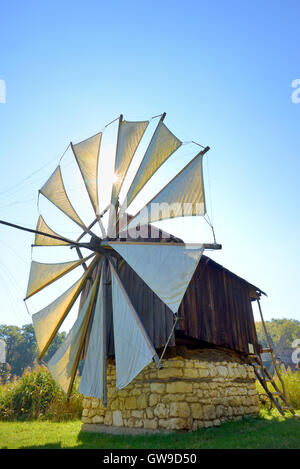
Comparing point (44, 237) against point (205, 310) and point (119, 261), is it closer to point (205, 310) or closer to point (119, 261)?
point (119, 261)

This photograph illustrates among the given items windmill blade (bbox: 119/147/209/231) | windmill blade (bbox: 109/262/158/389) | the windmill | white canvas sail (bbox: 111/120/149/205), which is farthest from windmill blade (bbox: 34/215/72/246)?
windmill blade (bbox: 109/262/158/389)

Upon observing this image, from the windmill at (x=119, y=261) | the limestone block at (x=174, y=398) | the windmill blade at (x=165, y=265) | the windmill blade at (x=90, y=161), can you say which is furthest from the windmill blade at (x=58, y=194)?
the limestone block at (x=174, y=398)

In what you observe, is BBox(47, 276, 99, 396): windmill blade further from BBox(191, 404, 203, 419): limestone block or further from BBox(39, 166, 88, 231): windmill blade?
BBox(191, 404, 203, 419): limestone block

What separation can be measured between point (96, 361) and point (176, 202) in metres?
4.72

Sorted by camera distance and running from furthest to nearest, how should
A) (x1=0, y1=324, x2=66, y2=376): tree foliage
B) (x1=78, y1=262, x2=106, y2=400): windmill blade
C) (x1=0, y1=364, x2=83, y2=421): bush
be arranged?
(x1=0, y1=324, x2=66, y2=376): tree foliage → (x1=0, y1=364, x2=83, y2=421): bush → (x1=78, y1=262, x2=106, y2=400): windmill blade

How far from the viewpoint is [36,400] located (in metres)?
13.0

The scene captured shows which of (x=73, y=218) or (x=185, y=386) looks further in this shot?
(x=73, y=218)

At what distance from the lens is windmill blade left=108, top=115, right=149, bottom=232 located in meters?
9.86

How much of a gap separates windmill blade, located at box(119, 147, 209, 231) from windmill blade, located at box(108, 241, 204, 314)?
860mm

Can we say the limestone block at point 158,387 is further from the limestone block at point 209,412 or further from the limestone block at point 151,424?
the limestone block at point 209,412

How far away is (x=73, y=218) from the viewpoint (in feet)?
33.3
